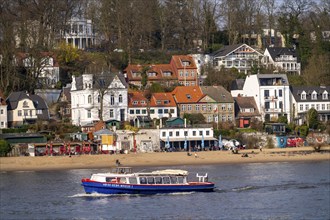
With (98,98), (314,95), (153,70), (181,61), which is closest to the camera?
(98,98)

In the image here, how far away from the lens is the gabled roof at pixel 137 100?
9888cm

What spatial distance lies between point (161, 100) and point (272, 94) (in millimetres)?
12984

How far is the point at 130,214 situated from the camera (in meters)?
54.3

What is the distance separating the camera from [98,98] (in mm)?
98125

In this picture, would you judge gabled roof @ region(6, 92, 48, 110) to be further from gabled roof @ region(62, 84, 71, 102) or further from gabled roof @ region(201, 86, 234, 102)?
gabled roof @ region(201, 86, 234, 102)

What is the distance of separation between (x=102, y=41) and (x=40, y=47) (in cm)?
1609

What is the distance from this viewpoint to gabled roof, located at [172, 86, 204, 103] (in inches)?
3962

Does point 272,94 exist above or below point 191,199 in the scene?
above

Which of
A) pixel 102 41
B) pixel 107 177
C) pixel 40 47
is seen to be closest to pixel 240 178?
pixel 107 177

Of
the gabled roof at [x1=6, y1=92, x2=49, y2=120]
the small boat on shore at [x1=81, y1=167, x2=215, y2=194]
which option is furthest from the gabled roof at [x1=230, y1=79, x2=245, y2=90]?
the small boat on shore at [x1=81, y1=167, x2=215, y2=194]

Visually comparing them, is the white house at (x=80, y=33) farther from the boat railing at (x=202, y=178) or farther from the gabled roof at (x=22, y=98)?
the boat railing at (x=202, y=178)

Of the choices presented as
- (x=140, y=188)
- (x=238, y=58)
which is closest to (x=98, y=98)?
(x=238, y=58)

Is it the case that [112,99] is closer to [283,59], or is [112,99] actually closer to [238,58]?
[238,58]

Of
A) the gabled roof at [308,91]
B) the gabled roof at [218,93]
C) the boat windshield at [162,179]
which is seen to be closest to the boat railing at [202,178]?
the boat windshield at [162,179]
